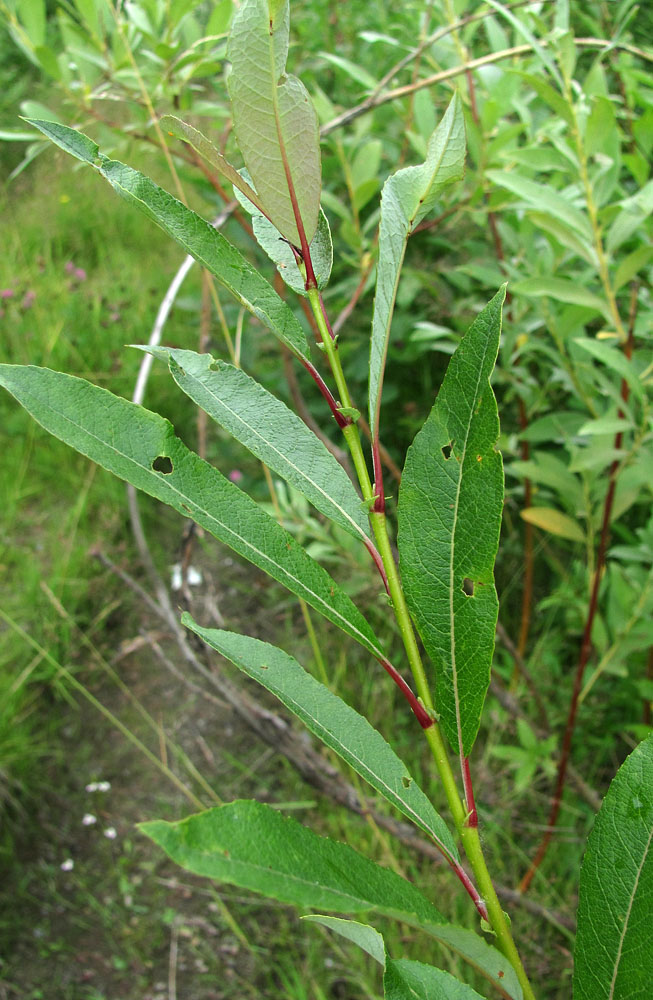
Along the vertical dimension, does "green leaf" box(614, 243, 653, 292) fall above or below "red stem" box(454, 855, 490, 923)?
above

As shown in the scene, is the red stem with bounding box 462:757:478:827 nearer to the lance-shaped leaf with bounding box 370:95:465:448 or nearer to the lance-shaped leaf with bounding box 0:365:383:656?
the lance-shaped leaf with bounding box 0:365:383:656

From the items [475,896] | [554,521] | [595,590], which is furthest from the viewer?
[554,521]

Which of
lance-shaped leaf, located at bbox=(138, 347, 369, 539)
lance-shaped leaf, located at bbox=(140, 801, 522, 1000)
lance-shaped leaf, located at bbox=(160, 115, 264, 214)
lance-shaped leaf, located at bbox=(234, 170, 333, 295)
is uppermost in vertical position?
lance-shaped leaf, located at bbox=(160, 115, 264, 214)

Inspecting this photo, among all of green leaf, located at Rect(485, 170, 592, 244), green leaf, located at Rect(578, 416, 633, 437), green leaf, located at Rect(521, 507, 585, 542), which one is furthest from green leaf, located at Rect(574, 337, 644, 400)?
green leaf, located at Rect(521, 507, 585, 542)

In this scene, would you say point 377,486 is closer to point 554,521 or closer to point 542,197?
point 542,197

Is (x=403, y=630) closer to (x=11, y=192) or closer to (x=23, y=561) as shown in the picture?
(x=23, y=561)

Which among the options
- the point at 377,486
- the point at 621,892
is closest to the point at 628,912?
the point at 621,892

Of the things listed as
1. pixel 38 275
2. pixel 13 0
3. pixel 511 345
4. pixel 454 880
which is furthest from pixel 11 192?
pixel 454 880
